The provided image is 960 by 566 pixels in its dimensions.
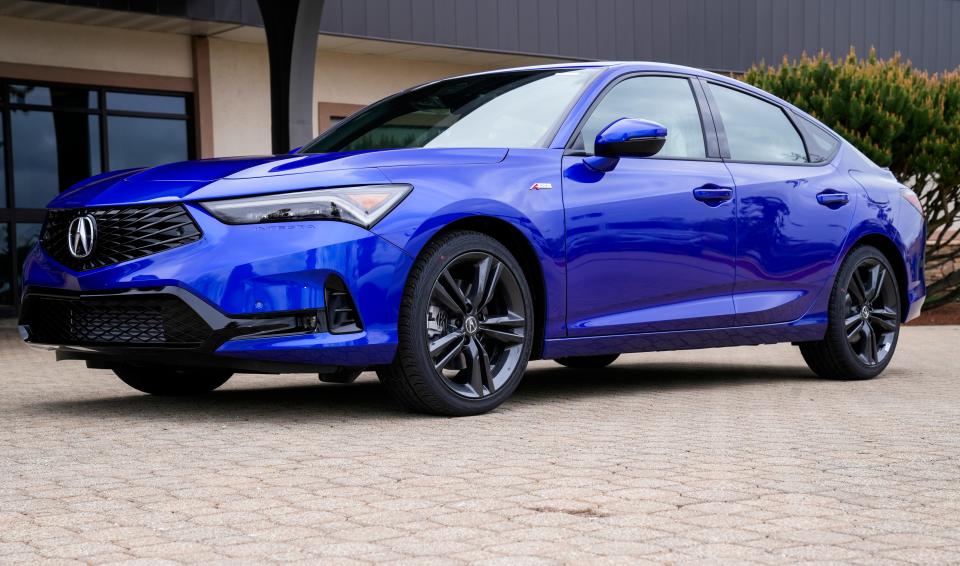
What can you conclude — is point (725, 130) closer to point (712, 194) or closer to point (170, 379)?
point (712, 194)

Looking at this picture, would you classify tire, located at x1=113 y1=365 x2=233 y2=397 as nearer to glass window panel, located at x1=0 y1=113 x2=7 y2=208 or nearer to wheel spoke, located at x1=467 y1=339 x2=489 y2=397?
wheel spoke, located at x1=467 y1=339 x2=489 y2=397

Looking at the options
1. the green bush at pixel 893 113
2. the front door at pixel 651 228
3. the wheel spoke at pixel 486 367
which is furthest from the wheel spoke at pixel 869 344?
the green bush at pixel 893 113

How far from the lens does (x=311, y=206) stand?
5312 millimetres

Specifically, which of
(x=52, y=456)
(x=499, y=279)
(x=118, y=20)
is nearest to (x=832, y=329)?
(x=499, y=279)

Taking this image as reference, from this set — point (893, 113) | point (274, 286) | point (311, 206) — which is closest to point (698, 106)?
point (311, 206)

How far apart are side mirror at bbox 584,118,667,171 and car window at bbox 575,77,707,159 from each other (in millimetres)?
233

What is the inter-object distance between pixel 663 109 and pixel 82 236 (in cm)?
311

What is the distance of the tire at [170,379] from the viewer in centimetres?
672

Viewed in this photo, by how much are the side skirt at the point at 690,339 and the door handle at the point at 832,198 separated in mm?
658

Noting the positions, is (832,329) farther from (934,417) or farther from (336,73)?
(336,73)

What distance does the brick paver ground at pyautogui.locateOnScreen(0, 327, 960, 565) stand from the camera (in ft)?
11.0

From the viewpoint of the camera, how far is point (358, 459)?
15.2 ft

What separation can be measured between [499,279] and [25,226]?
1238 centimetres

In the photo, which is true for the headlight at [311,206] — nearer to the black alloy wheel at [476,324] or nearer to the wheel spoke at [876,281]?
the black alloy wheel at [476,324]
